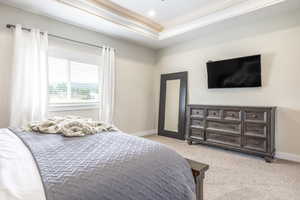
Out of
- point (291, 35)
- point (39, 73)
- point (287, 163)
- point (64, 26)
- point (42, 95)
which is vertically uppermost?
point (64, 26)

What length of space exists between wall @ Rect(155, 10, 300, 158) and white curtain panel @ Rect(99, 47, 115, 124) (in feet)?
6.53

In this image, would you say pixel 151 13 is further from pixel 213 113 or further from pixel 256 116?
pixel 256 116

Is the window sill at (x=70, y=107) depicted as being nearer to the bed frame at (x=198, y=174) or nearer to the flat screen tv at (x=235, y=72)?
the flat screen tv at (x=235, y=72)

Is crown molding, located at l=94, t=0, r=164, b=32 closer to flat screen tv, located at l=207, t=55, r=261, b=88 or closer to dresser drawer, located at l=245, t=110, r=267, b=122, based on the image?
flat screen tv, located at l=207, t=55, r=261, b=88

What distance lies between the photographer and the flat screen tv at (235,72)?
3.10m

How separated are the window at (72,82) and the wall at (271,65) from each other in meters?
2.41

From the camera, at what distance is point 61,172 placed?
2.46 ft

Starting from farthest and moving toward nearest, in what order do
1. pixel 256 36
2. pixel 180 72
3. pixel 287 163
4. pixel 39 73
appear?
pixel 180 72 < pixel 256 36 < pixel 39 73 < pixel 287 163

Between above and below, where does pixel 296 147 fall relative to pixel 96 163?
below

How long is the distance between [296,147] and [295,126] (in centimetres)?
34

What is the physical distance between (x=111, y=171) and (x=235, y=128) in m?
2.82

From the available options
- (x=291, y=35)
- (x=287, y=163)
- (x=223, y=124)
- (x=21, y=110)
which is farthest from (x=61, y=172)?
(x=291, y=35)

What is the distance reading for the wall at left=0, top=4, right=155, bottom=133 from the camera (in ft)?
9.00

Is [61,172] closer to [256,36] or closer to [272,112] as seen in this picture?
[272,112]
